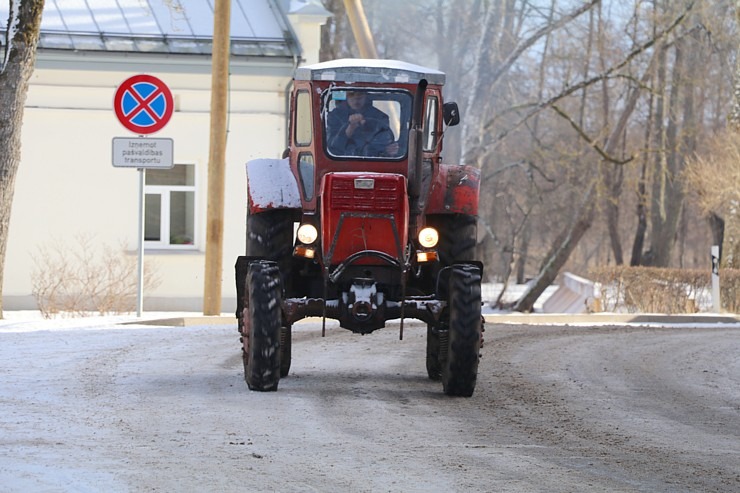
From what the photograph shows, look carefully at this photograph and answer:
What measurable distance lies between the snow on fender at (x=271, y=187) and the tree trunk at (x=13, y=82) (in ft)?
24.0

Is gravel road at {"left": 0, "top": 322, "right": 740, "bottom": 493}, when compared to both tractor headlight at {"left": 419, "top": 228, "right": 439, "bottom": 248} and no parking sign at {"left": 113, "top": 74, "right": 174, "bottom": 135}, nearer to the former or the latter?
tractor headlight at {"left": 419, "top": 228, "right": 439, "bottom": 248}

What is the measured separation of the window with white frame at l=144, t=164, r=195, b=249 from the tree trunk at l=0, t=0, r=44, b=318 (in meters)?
7.15

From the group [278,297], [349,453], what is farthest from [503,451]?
[278,297]

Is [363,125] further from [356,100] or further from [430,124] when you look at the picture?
[430,124]

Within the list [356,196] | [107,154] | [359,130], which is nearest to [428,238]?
[356,196]

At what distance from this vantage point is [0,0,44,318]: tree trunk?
17.8m

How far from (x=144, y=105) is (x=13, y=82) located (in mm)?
1864

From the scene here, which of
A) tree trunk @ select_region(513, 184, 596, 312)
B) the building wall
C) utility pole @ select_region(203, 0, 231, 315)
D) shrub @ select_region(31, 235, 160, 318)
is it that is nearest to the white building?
the building wall

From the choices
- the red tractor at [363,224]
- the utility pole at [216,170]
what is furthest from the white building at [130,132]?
the red tractor at [363,224]

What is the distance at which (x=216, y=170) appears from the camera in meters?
19.4

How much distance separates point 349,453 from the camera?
7.74m

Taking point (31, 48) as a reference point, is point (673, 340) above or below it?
below

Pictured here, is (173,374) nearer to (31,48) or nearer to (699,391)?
(699,391)

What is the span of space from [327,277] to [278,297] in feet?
1.34
